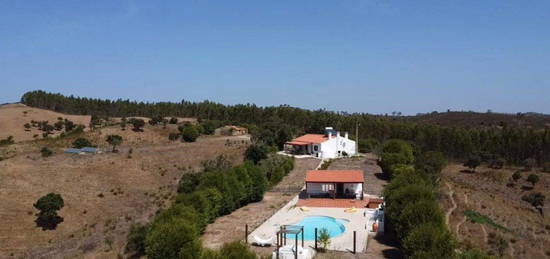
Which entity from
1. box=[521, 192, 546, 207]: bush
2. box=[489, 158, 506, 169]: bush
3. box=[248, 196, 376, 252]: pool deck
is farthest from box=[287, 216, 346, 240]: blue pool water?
box=[489, 158, 506, 169]: bush

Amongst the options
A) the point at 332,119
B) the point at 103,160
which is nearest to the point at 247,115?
the point at 332,119

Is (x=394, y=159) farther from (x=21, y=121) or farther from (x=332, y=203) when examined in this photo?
(x=21, y=121)

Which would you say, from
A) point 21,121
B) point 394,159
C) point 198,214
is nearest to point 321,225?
point 198,214

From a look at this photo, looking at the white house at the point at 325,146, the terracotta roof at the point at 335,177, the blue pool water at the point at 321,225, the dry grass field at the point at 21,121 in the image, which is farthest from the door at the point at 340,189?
the dry grass field at the point at 21,121

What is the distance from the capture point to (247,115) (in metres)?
90.2

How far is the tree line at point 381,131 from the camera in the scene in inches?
2427

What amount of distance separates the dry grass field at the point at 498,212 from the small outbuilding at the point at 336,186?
254 inches

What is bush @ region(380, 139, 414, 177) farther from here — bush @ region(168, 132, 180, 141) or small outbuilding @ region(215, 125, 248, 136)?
small outbuilding @ region(215, 125, 248, 136)

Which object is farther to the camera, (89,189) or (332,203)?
(89,189)

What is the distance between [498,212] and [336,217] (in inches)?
692

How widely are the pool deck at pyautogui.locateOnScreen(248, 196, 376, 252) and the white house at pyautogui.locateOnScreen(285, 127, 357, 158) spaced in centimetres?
2187

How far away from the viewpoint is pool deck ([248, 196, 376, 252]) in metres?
19.9

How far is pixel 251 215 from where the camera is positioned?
26.4 m

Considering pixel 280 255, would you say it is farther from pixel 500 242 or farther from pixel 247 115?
pixel 247 115
